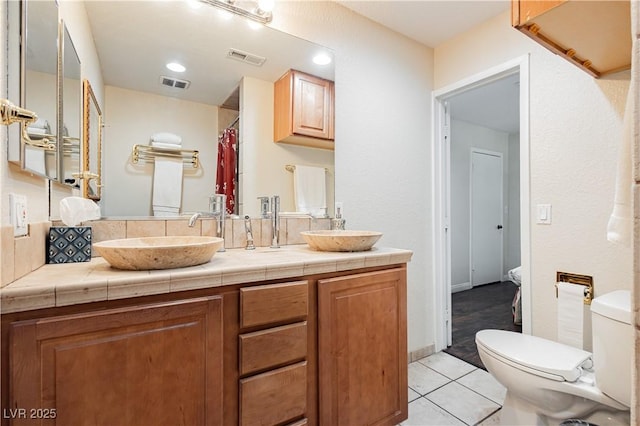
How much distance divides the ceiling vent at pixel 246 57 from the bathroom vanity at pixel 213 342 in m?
1.11

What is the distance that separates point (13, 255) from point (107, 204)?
61 cm

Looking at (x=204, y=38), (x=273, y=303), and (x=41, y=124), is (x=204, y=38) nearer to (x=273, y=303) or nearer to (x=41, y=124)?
(x=41, y=124)

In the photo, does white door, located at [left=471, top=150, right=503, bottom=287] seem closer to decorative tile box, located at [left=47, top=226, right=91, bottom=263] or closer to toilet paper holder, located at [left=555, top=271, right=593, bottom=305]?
toilet paper holder, located at [left=555, top=271, right=593, bottom=305]

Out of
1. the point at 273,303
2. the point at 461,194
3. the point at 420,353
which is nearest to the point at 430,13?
the point at 273,303

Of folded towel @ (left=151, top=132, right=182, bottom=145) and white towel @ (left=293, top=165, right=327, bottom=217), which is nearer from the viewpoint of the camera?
folded towel @ (left=151, top=132, right=182, bottom=145)

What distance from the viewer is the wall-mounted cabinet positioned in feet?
3.55

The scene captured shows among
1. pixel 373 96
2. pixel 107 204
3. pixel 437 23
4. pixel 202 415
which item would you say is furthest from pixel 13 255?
pixel 437 23

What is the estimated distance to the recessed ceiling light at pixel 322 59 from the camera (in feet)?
6.27

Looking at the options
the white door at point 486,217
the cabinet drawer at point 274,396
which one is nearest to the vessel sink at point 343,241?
the cabinet drawer at point 274,396

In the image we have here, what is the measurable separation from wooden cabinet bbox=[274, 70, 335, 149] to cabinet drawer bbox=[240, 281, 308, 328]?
990 mm

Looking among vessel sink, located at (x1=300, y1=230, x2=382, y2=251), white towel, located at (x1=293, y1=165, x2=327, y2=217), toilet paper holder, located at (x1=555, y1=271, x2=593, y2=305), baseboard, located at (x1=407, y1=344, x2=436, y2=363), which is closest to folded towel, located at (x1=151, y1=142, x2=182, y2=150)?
white towel, located at (x1=293, y1=165, x2=327, y2=217)

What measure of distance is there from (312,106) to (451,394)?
6.54 feet

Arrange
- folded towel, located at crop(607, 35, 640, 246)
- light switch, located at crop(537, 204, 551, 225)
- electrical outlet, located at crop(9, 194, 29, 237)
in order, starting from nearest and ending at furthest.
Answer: folded towel, located at crop(607, 35, 640, 246), electrical outlet, located at crop(9, 194, 29, 237), light switch, located at crop(537, 204, 551, 225)

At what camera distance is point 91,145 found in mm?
1355
